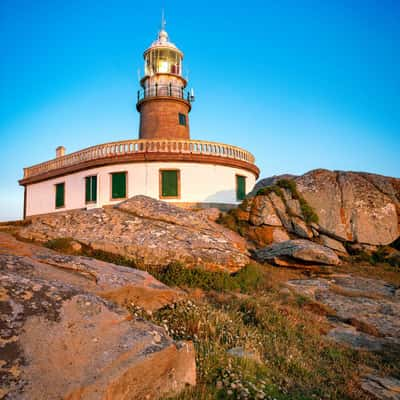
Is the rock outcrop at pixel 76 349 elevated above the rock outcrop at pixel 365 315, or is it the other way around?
the rock outcrop at pixel 76 349

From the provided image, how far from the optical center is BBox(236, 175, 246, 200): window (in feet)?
73.3

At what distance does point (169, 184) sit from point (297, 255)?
12.0 m

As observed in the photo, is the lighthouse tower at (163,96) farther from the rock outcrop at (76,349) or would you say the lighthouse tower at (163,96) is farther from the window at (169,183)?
the rock outcrop at (76,349)

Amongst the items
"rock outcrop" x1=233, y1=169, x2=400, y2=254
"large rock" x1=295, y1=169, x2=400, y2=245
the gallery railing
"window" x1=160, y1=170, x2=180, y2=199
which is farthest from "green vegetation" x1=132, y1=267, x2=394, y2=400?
the gallery railing

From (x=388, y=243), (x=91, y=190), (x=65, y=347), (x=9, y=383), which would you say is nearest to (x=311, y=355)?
(x=65, y=347)

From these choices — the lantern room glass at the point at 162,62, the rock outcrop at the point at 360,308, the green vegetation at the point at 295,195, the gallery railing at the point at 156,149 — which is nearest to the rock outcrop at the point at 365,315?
the rock outcrop at the point at 360,308

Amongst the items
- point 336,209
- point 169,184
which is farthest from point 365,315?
point 169,184

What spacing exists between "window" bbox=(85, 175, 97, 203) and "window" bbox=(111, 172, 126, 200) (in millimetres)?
1291

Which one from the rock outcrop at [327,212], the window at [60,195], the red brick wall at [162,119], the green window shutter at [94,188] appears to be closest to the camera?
the rock outcrop at [327,212]

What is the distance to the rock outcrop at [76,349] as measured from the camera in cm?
236

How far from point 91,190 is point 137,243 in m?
14.9

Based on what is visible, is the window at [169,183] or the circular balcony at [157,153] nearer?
the circular balcony at [157,153]

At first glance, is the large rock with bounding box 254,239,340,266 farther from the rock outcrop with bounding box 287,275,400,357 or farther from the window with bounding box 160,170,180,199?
the window with bounding box 160,170,180,199

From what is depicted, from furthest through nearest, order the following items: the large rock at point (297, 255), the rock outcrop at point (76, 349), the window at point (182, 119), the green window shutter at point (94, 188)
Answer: the window at point (182, 119)
the green window shutter at point (94, 188)
the large rock at point (297, 255)
the rock outcrop at point (76, 349)
